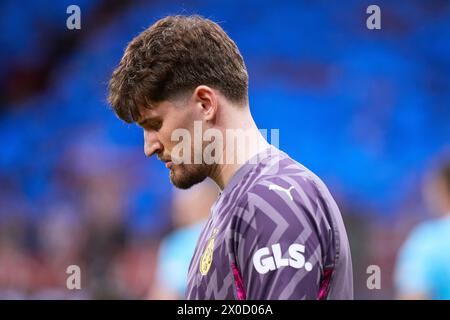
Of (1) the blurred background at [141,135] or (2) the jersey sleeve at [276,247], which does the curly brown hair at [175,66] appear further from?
Result: (1) the blurred background at [141,135]

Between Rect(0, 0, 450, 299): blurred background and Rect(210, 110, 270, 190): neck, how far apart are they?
344 cm

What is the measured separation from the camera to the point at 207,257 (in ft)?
5.05

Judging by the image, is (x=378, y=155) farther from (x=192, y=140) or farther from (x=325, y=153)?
(x=192, y=140)

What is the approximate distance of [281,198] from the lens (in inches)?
57.3

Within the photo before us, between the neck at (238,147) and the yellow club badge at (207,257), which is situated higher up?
the neck at (238,147)

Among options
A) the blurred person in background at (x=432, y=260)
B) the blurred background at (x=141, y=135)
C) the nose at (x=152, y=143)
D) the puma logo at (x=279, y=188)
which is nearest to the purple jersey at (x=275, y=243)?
the puma logo at (x=279, y=188)

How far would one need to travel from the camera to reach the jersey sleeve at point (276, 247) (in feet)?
4.55

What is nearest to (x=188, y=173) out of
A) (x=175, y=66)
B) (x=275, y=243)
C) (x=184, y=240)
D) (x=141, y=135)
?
(x=175, y=66)

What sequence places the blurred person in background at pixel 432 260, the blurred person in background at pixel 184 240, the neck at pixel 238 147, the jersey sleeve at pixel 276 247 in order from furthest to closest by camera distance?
1. the blurred person in background at pixel 184 240
2. the blurred person in background at pixel 432 260
3. the neck at pixel 238 147
4. the jersey sleeve at pixel 276 247

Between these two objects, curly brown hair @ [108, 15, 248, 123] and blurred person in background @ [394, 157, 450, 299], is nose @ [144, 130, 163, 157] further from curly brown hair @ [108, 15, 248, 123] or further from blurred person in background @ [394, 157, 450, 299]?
blurred person in background @ [394, 157, 450, 299]

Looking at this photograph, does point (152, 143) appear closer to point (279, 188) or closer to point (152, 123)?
point (152, 123)

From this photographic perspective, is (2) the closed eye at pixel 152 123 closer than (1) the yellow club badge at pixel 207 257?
No

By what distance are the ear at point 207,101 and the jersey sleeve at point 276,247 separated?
0.92 ft
